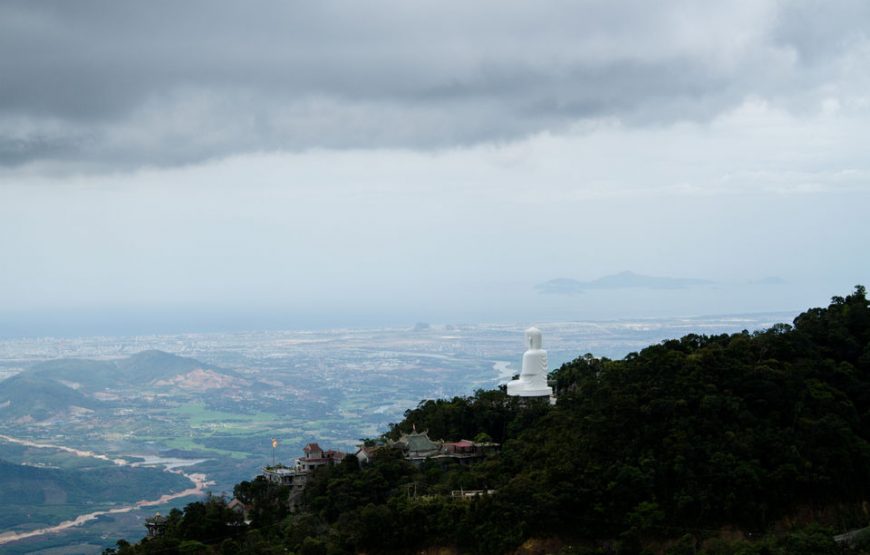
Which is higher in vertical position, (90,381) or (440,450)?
(440,450)

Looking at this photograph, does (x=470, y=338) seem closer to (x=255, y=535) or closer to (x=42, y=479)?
(x=42, y=479)

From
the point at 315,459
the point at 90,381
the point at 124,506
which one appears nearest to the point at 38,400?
the point at 90,381

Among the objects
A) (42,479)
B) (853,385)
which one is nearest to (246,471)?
(42,479)

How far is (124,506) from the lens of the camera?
260ft

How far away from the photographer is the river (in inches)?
2862

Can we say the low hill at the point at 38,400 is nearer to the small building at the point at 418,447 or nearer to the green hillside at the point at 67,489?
the green hillside at the point at 67,489

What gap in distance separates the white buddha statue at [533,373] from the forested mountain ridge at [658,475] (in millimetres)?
3691

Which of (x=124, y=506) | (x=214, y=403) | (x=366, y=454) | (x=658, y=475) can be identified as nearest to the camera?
(x=658, y=475)

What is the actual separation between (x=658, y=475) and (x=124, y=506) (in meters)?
55.7

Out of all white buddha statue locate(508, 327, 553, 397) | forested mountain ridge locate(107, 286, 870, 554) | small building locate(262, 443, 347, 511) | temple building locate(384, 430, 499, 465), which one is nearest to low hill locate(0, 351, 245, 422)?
small building locate(262, 443, 347, 511)

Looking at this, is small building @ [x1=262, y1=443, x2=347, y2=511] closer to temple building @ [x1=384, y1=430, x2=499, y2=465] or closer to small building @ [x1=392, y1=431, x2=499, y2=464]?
temple building @ [x1=384, y1=430, x2=499, y2=465]

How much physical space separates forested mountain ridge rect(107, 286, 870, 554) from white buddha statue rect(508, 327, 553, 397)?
3691 millimetres

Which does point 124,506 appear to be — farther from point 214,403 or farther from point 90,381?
point 90,381

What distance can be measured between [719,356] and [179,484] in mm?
57630
